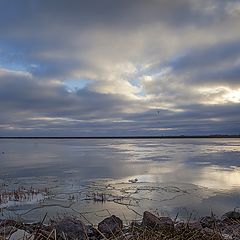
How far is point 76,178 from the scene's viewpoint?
21.0 meters

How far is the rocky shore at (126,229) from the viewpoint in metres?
2.86

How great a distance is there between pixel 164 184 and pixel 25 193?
722 centimetres

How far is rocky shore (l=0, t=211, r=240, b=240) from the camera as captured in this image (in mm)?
2857

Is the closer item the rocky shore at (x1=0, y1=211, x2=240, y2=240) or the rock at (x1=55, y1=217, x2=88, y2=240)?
the rocky shore at (x1=0, y1=211, x2=240, y2=240)

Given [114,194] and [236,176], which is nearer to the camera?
[114,194]

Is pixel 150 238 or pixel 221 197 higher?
pixel 150 238

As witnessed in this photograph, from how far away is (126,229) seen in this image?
503 cm

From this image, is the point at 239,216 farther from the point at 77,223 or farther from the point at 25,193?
the point at 25,193

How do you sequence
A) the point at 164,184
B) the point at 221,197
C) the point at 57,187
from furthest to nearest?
1. the point at 164,184
2. the point at 57,187
3. the point at 221,197

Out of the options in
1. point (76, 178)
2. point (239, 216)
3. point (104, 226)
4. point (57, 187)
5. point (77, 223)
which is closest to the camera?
point (77, 223)

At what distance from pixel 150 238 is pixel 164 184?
16277mm

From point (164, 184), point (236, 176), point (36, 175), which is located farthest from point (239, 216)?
point (36, 175)

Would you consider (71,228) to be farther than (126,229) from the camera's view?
Yes

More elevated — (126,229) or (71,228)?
(126,229)
